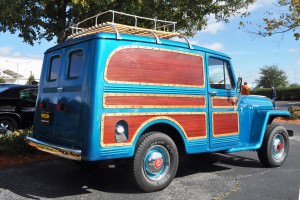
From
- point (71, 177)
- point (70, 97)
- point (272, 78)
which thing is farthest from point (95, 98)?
point (272, 78)

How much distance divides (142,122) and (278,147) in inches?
142

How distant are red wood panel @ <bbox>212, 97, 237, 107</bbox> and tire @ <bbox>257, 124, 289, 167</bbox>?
1125 mm

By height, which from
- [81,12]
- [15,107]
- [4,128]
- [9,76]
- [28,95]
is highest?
[9,76]

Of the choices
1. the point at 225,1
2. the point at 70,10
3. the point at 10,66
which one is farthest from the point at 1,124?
the point at 10,66

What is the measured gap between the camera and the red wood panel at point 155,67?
4750mm

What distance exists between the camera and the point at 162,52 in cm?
526

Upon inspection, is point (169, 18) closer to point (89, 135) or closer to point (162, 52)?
point (162, 52)

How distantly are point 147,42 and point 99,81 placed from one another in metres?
1.05

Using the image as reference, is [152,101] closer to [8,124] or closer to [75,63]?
[75,63]

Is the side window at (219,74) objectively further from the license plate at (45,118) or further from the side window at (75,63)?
the license plate at (45,118)

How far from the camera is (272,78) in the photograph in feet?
232

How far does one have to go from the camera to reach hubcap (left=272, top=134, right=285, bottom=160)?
23.0 ft

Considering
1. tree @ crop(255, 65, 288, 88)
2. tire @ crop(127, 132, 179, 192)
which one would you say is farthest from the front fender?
tree @ crop(255, 65, 288, 88)

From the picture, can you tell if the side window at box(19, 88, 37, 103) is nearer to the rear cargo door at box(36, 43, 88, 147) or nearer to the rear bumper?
the rear cargo door at box(36, 43, 88, 147)
